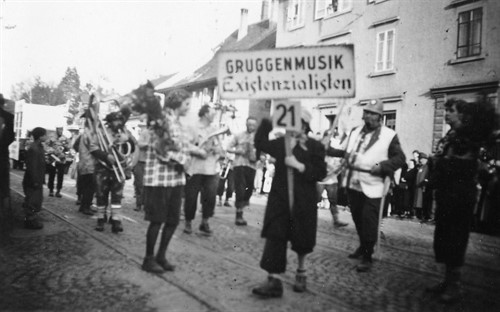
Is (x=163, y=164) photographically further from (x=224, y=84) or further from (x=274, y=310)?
(x=274, y=310)

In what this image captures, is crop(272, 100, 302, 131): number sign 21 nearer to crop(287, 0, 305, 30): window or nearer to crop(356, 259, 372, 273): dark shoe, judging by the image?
crop(356, 259, 372, 273): dark shoe

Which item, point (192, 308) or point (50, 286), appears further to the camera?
point (50, 286)

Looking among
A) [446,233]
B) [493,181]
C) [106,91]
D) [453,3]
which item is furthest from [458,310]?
[453,3]

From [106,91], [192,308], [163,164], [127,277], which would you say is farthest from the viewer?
[106,91]

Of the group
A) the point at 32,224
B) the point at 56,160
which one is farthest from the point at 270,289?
the point at 56,160

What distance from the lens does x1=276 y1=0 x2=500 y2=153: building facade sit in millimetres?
16297

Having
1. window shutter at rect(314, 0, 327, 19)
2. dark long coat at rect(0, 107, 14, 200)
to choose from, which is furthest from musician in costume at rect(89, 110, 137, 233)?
window shutter at rect(314, 0, 327, 19)

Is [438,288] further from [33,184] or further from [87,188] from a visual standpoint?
[87,188]

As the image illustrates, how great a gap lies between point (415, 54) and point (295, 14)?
927 centimetres

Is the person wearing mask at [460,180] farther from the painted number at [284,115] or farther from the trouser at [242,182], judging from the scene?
the trouser at [242,182]

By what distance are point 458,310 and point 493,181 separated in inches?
66.0

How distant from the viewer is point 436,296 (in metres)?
5.04

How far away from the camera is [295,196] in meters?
4.86

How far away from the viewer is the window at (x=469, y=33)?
16.3 metres
